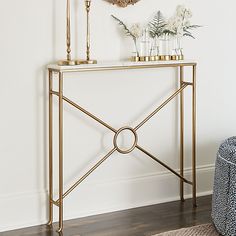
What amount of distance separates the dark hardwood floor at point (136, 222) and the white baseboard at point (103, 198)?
6cm

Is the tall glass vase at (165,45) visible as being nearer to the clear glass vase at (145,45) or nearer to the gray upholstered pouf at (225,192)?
the clear glass vase at (145,45)

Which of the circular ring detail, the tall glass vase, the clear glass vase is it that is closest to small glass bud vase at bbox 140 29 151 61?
the clear glass vase

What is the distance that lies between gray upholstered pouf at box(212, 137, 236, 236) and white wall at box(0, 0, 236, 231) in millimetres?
650

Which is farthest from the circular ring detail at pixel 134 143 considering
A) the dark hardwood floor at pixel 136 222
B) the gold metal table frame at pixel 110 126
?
the dark hardwood floor at pixel 136 222

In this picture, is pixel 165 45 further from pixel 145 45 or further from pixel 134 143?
pixel 134 143

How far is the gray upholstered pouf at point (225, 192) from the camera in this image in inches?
106

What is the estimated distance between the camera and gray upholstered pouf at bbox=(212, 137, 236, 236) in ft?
8.84

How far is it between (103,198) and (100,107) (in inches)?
23.0

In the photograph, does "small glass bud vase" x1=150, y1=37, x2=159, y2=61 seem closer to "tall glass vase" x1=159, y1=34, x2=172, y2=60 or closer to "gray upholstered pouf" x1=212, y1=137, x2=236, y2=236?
"tall glass vase" x1=159, y1=34, x2=172, y2=60

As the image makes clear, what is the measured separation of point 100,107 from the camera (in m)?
3.18

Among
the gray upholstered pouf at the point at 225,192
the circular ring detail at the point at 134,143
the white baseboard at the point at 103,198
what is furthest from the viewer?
the circular ring detail at the point at 134,143

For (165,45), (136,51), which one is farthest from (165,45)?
(136,51)

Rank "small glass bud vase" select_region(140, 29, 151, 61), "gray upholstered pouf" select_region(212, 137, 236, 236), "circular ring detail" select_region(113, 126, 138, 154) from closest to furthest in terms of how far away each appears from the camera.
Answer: "gray upholstered pouf" select_region(212, 137, 236, 236) < "circular ring detail" select_region(113, 126, 138, 154) < "small glass bud vase" select_region(140, 29, 151, 61)

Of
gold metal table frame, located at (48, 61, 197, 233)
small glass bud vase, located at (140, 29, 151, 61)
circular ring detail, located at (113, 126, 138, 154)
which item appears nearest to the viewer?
gold metal table frame, located at (48, 61, 197, 233)
